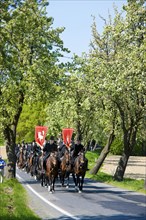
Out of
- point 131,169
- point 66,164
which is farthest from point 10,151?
point 131,169

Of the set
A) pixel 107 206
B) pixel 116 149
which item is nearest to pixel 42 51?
pixel 107 206

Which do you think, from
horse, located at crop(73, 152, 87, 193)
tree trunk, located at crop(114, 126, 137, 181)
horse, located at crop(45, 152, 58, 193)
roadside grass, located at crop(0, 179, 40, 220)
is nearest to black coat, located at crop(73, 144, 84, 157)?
horse, located at crop(73, 152, 87, 193)

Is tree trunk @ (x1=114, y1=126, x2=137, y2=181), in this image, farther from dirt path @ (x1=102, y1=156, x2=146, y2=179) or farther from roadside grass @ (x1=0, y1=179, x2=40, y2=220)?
roadside grass @ (x1=0, y1=179, x2=40, y2=220)

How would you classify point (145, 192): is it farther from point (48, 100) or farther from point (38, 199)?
point (48, 100)

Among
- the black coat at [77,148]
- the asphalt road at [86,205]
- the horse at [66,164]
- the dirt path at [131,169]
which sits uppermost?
the black coat at [77,148]

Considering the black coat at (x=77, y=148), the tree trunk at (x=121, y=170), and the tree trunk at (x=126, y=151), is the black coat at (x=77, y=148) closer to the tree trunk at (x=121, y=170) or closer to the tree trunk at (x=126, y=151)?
the tree trunk at (x=126, y=151)

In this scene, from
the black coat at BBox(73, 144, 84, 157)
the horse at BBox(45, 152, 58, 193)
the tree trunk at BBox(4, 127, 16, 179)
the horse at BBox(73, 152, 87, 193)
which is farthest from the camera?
the tree trunk at BBox(4, 127, 16, 179)

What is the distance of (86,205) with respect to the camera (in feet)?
55.0

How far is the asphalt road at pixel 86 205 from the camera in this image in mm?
14086

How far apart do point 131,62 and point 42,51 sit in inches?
200

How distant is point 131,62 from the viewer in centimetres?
2539

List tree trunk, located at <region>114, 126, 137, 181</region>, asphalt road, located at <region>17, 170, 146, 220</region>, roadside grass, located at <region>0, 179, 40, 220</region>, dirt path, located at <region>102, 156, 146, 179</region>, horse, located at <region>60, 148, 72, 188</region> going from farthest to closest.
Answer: dirt path, located at <region>102, 156, 146, 179</region> < tree trunk, located at <region>114, 126, 137, 181</region> < horse, located at <region>60, 148, 72, 188</region> < asphalt road, located at <region>17, 170, 146, 220</region> < roadside grass, located at <region>0, 179, 40, 220</region>

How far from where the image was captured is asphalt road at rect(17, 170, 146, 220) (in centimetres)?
1409

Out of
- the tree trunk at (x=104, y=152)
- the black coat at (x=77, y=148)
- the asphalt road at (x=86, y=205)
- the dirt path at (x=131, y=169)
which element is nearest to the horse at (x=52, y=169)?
the asphalt road at (x=86, y=205)
